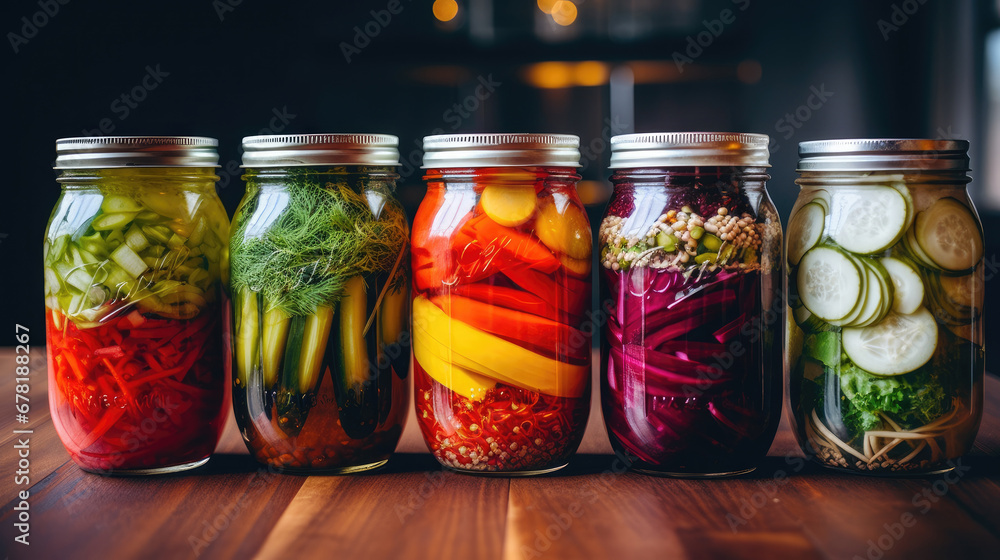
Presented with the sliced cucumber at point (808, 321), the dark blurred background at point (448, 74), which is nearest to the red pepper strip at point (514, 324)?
the sliced cucumber at point (808, 321)

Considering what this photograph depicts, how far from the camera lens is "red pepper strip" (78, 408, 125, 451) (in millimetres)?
889

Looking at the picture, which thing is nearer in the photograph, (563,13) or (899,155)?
(899,155)

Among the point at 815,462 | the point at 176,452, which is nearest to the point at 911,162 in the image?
the point at 815,462

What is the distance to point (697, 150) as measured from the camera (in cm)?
Answer: 86

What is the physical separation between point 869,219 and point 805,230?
0.22 ft

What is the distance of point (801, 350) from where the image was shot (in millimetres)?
912

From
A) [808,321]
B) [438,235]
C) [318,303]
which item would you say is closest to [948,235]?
[808,321]

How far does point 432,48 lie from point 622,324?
1.96 metres

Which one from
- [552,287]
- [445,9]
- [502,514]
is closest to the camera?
[502,514]

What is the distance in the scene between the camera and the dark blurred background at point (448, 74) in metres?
2.54

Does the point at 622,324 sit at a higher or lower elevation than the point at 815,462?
higher

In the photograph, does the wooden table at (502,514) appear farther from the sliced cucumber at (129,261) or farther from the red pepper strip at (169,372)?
the sliced cucumber at (129,261)

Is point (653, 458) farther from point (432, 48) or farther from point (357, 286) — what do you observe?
point (432, 48)

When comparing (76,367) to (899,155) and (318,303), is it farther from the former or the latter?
(899,155)
